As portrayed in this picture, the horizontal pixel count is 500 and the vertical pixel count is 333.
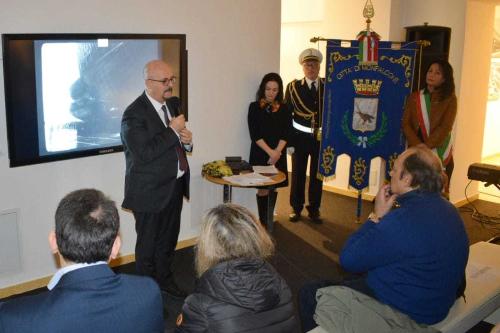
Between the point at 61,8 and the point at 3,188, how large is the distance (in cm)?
122

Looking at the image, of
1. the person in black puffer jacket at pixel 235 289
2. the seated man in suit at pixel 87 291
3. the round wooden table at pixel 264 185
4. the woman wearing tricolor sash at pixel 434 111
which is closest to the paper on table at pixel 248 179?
the round wooden table at pixel 264 185

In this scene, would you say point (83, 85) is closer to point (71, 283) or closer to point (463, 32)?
point (71, 283)

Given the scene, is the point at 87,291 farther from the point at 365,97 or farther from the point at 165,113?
the point at 365,97

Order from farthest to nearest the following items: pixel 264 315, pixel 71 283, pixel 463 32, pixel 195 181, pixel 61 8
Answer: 1. pixel 463 32
2. pixel 195 181
3. pixel 61 8
4. pixel 264 315
5. pixel 71 283

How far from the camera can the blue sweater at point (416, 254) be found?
2.27 meters

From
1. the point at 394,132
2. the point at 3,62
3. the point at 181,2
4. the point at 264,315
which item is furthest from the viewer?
the point at 394,132

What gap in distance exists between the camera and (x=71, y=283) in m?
1.49

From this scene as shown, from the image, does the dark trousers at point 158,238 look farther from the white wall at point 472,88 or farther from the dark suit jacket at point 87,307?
the white wall at point 472,88

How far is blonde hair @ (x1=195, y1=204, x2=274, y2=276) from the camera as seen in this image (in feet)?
6.20

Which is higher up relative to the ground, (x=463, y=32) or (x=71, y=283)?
(x=463, y=32)

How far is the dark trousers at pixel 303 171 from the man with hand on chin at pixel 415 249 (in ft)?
8.88

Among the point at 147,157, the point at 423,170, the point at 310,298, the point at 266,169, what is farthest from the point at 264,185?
the point at 423,170

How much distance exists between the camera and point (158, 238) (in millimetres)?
3477

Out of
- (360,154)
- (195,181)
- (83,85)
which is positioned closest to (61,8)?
(83,85)
